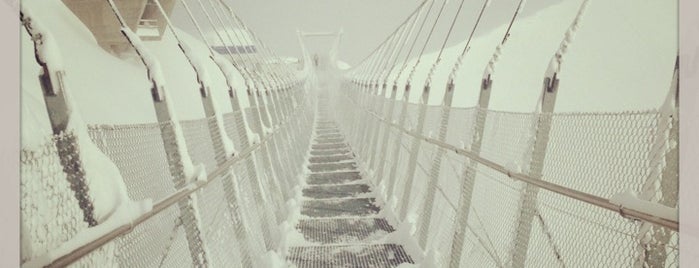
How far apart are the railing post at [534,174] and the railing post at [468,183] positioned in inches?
27.6

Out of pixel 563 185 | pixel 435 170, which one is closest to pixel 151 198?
pixel 563 185

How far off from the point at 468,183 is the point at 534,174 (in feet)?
2.91

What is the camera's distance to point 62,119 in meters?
1.43

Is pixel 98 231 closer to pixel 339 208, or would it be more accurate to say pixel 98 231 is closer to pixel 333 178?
pixel 339 208

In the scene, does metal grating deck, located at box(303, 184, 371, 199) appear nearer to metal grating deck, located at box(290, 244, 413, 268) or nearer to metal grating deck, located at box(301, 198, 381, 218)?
metal grating deck, located at box(301, 198, 381, 218)

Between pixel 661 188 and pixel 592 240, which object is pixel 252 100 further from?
pixel 661 188

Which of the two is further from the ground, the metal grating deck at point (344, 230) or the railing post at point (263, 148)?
the railing post at point (263, 148)

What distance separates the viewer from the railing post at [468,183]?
311 cm

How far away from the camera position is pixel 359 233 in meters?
5.34

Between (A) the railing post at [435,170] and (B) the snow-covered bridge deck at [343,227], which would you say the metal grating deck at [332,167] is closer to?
(B) the snow-covered bridge deck at [343,227]

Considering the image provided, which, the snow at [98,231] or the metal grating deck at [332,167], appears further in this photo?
the metal grating deck at [332,167]

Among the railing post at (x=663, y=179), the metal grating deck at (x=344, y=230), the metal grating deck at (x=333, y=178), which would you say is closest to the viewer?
the railing post at (x=663, y=179)

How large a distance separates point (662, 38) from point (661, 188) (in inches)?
1872

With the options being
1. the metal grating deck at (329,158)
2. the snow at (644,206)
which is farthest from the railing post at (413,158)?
the metal grating deck at (329,158)
